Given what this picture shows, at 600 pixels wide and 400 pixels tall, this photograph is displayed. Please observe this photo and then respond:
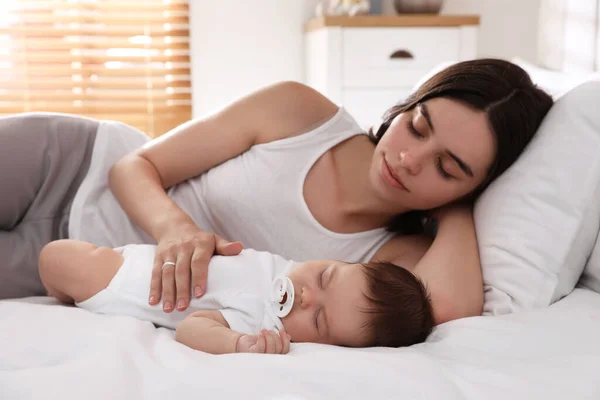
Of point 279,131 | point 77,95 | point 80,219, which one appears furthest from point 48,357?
point 77,95

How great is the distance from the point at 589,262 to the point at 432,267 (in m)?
0.30

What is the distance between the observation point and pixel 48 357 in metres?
0.81

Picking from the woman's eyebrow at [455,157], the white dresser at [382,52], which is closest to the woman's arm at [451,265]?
the woman's eyebrow at [455,157]

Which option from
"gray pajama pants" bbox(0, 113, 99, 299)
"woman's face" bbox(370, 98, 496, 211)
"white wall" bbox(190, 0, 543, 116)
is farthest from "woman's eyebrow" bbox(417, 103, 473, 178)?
"white wall" bbox(190, 0, 543, 116)

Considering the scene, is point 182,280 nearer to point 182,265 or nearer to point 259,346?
point 182,265

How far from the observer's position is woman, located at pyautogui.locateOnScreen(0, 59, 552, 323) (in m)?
1.17

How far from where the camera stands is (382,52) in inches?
→ 107

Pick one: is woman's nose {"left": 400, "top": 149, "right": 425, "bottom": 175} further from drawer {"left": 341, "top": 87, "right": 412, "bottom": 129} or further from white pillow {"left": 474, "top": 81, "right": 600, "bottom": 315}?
drawer {"left": 341, "top": 87, "right": 412, "bottom": 129}

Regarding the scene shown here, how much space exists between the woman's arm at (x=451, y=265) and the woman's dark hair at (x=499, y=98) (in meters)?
0.08

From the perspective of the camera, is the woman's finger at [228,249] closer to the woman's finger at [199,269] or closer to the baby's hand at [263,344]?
the woman's finger at [199,269]

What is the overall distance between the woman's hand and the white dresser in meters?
1.72

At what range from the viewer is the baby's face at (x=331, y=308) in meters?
0.94

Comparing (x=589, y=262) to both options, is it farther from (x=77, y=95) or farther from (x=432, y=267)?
(x=77, y=95)

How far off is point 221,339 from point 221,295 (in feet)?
0.51
